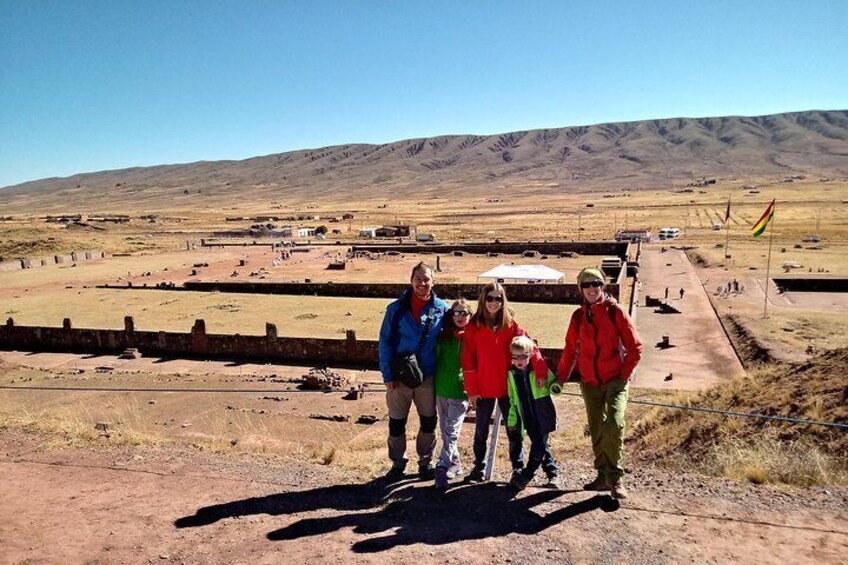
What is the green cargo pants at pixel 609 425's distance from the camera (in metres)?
5.13

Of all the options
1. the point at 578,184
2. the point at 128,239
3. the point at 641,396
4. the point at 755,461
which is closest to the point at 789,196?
the point at 578,184

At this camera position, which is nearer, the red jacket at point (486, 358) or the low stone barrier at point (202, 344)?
the red jacket at point (486, 358)

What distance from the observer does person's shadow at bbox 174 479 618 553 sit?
480 cm

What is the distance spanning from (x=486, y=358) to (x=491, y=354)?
2.3 inches

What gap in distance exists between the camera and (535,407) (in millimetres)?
5488

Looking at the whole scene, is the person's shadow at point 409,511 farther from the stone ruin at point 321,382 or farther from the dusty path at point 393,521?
the stone ruin at point 321,382

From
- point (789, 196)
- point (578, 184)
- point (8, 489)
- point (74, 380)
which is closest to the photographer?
point (8, 489)

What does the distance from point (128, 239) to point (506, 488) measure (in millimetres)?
70685

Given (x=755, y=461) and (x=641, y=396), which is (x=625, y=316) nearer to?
(x=755, y=461)

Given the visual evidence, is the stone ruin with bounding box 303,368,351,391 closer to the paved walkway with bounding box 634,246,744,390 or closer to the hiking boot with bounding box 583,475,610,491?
the paved walkway with bounding box 634,246,744,390

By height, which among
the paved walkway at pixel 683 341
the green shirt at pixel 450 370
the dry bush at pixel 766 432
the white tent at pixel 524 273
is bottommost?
the paved walkway at pixel 683 341

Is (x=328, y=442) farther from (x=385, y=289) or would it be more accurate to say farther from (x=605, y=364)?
(x=385, y=289)

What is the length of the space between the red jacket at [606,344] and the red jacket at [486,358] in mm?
447

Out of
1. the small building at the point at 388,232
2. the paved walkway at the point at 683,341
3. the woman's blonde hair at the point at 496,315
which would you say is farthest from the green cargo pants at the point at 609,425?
the small building at the point at 388,232
